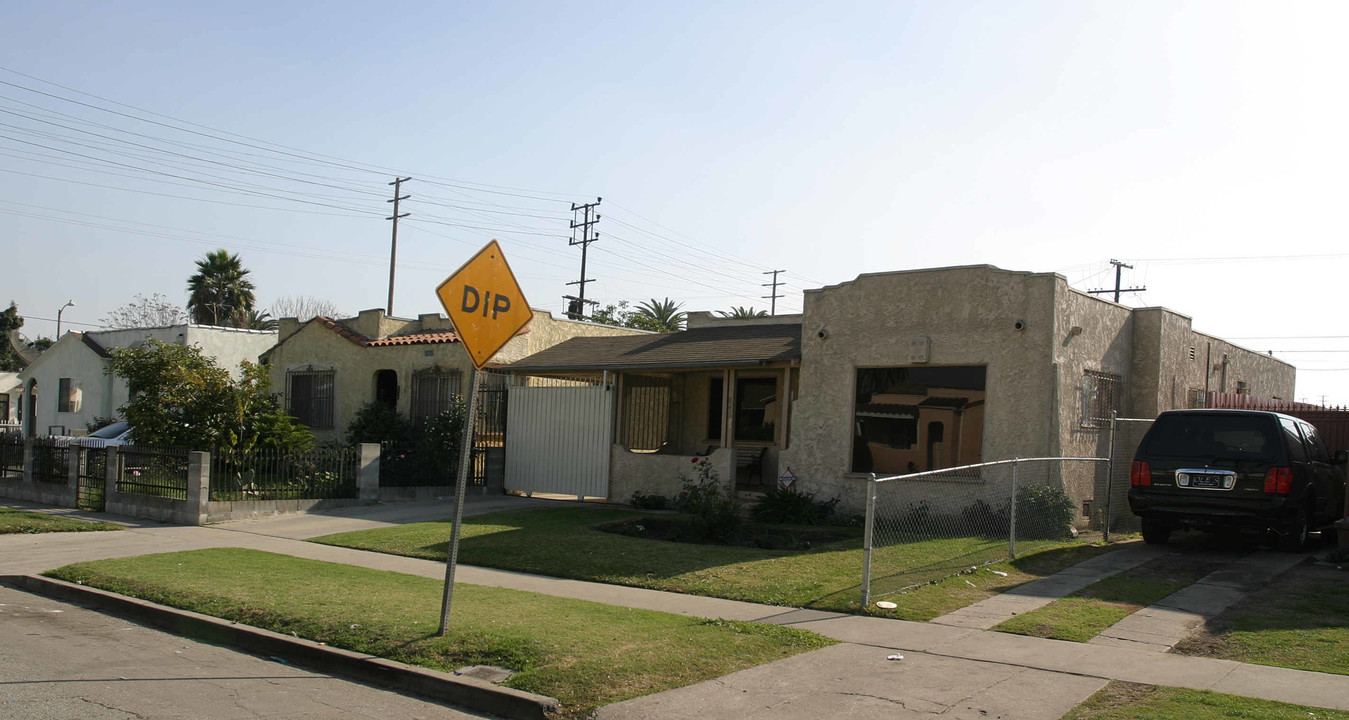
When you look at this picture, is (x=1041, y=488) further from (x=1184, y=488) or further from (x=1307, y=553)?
(x=1307, y=553)

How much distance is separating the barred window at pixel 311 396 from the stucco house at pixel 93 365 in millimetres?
5832

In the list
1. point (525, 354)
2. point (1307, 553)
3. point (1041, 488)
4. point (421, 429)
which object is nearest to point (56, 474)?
point (421, 429)

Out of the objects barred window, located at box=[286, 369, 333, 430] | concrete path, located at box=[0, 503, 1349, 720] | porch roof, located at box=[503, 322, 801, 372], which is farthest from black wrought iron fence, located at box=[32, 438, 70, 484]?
concrete path, located at box=[0, 503, 1349, 720]

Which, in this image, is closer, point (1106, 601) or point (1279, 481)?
point (1106, 601)

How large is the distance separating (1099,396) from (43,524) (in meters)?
16.2

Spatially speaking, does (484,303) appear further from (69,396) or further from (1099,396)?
(69,396)

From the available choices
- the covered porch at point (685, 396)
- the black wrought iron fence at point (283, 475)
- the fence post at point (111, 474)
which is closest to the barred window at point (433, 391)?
→ the covered porch at point (685, 396)

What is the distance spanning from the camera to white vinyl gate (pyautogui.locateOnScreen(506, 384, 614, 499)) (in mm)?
19922

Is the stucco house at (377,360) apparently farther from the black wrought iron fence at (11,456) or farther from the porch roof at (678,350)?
the black wrought iron fence at (11,456)

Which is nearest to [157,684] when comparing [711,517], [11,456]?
[711,517]

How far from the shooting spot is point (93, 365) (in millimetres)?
33781

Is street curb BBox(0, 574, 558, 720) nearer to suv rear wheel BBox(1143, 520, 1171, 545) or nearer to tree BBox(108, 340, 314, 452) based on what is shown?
tree BBox(108, 340, 314, 452)

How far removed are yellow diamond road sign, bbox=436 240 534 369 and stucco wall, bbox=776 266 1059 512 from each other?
9110 millimetres

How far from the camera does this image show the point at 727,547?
13203 millimetres
